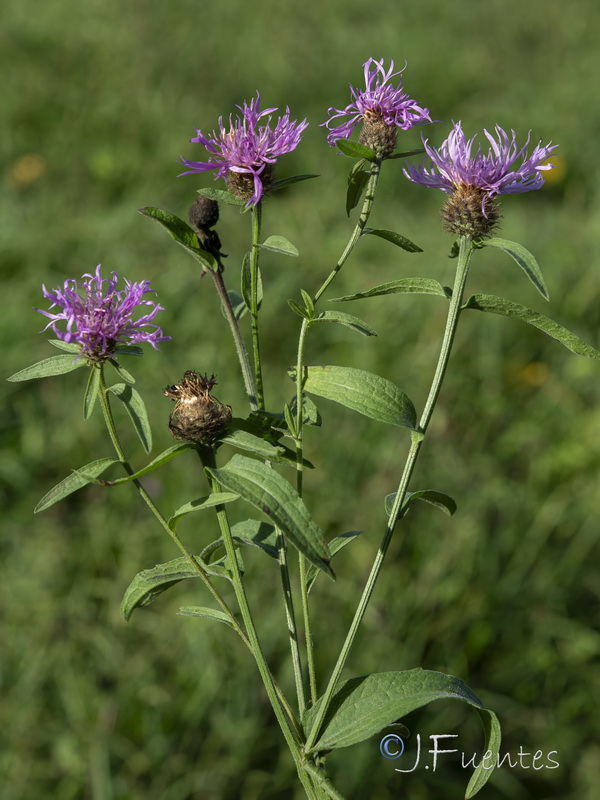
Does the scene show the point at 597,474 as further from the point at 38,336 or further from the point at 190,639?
the point at 38,336

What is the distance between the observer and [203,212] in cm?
95

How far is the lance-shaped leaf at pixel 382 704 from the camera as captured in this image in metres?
0.91

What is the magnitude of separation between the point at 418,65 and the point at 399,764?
497cm

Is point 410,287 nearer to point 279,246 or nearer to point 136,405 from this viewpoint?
point 279,246

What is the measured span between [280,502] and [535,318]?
362 millimetres

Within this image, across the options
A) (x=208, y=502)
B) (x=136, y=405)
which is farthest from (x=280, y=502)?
(x=136, y=405)

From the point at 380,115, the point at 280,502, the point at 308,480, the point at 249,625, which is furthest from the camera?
the point at 308,480

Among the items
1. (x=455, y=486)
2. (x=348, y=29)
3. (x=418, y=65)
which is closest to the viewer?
(x=455, y=486)

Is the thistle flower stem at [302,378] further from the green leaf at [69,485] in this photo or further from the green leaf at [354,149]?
the green leaf at [69,485]

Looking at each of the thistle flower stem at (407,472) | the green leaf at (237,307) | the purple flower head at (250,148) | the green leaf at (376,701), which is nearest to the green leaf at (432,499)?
the thistle flower stem at (407,472)

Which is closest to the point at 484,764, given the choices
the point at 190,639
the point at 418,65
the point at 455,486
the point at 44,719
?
the point at 190,639

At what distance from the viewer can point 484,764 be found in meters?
0.99

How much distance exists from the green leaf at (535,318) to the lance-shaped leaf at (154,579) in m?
0.42

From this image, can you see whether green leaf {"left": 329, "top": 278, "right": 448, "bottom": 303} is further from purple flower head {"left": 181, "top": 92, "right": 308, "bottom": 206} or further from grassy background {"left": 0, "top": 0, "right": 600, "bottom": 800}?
grassy background {"left": 0, "top": 0, "right": 600, "bottom": 800}
